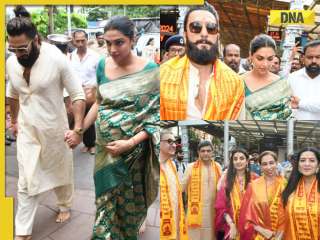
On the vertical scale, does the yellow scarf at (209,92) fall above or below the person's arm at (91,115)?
above

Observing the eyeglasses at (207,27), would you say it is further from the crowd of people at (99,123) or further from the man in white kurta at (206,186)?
the man in white kurta at (206,186)

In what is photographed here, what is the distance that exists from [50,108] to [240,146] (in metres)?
1.22

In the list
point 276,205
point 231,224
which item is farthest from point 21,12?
point 276,205

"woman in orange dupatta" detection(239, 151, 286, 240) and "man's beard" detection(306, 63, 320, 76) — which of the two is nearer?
"man's beard" detection(306, 63, 320, 76)

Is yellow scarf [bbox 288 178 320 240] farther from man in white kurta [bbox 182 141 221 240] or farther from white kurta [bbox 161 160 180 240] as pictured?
white kurta [bbox 161 160 180 240]

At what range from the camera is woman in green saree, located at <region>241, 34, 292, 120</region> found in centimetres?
192

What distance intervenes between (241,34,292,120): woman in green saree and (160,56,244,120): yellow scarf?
0.18 ft

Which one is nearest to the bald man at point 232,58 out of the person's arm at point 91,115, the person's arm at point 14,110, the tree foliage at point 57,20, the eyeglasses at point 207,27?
the eyeglasses at point 207,27

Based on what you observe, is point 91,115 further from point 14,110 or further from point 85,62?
point 85,62

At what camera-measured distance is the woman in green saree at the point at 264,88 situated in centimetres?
192

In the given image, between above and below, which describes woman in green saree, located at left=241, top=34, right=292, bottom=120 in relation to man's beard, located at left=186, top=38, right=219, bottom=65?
below

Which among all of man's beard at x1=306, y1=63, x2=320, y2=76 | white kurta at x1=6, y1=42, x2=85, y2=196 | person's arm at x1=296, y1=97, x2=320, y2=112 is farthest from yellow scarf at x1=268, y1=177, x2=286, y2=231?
white kurta at x1=6, y1=42, x2=85, y2=196

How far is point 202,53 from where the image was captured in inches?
75.5

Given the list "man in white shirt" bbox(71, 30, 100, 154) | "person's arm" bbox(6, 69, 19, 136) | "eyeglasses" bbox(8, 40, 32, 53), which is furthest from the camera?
"man in white shirt" bbox(71, 30, 100, 154)
